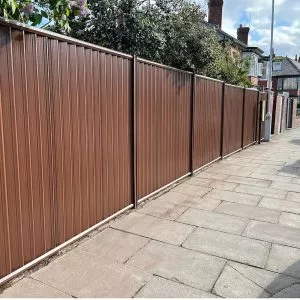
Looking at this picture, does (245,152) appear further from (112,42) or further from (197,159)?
(112,42)

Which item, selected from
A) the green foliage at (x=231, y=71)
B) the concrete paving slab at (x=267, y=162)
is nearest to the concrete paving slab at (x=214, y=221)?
the concrete paving slab at (x=267, y=162)

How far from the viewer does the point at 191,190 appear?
239 inches

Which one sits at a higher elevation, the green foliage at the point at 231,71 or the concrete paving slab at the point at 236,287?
the green foliage at the point at 231,71

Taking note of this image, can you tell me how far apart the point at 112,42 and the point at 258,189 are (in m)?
4.40

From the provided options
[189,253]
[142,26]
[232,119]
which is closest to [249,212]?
[189,253]

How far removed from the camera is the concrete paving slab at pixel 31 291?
2699mm

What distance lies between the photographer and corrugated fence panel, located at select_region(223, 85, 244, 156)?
30.5ft

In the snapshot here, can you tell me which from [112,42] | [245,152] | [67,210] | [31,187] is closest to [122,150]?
[67,210]

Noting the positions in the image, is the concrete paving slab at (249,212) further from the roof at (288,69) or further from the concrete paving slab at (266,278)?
the roof at (288,69)

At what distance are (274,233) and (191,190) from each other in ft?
6.93

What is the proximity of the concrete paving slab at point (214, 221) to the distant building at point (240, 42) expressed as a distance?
18327mm

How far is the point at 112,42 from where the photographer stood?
24.2 feet

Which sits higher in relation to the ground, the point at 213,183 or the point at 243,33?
the point at 243,33

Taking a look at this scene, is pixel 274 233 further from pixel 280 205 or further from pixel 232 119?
pixel 232 119
